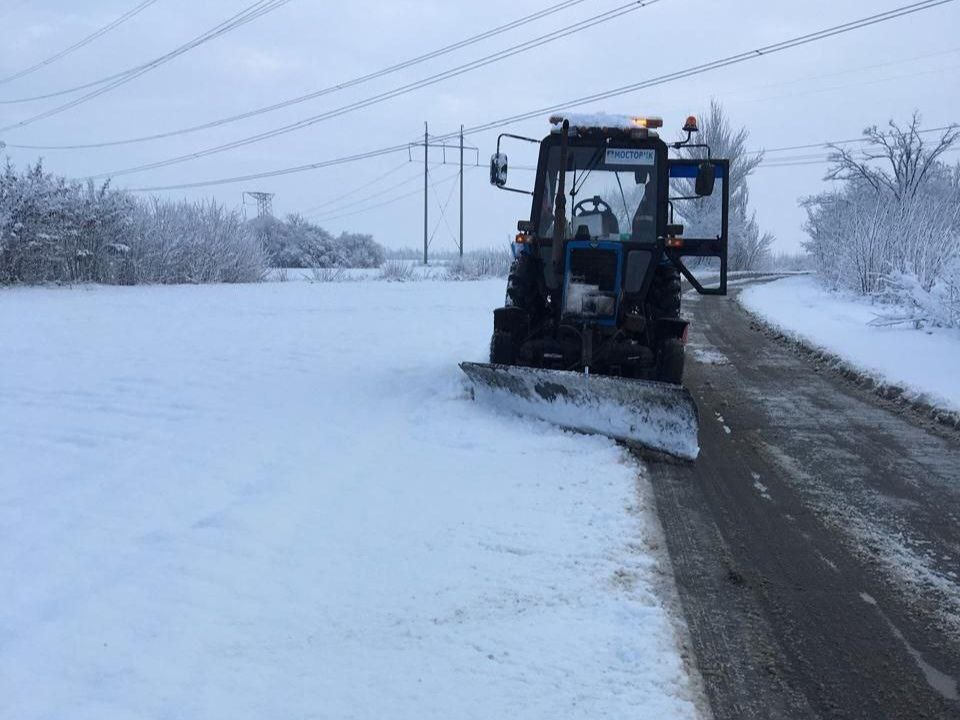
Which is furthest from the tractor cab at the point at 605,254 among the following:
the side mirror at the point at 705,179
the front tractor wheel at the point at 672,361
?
the side mirror at the point at 705,179

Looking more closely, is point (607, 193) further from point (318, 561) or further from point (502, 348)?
point (318, 561)

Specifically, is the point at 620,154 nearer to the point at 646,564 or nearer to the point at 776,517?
the point at 776,517

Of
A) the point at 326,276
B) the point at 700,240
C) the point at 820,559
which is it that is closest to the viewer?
the point at 820,559

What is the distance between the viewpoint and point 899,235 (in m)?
17.6

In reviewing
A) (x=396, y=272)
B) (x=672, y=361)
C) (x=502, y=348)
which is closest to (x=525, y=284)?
(x=502, y=348)

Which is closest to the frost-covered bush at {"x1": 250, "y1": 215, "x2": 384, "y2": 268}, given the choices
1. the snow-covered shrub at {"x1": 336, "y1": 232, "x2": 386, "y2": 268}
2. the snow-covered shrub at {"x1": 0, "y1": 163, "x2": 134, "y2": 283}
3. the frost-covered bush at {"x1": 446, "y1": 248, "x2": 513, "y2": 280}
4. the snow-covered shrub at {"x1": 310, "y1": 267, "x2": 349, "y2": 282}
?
the snow-covered shrub at {"x1": 336, "y1": 232, "x2": 386, "y2": 268}

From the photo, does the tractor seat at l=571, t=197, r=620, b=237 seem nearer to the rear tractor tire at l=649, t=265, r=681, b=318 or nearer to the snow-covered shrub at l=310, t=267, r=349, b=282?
the rear tractor tire at l=649, t=265, r=681, b=318

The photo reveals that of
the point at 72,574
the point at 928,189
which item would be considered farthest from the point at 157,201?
the point at 928,189

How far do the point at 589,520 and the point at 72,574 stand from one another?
2542 millimetres

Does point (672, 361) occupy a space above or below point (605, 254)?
below

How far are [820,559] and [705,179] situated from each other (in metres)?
3.49

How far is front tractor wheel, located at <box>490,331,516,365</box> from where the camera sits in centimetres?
666

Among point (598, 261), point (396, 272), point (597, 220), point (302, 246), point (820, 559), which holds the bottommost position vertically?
point (820, 559)

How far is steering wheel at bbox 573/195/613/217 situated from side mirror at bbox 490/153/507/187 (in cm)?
78
